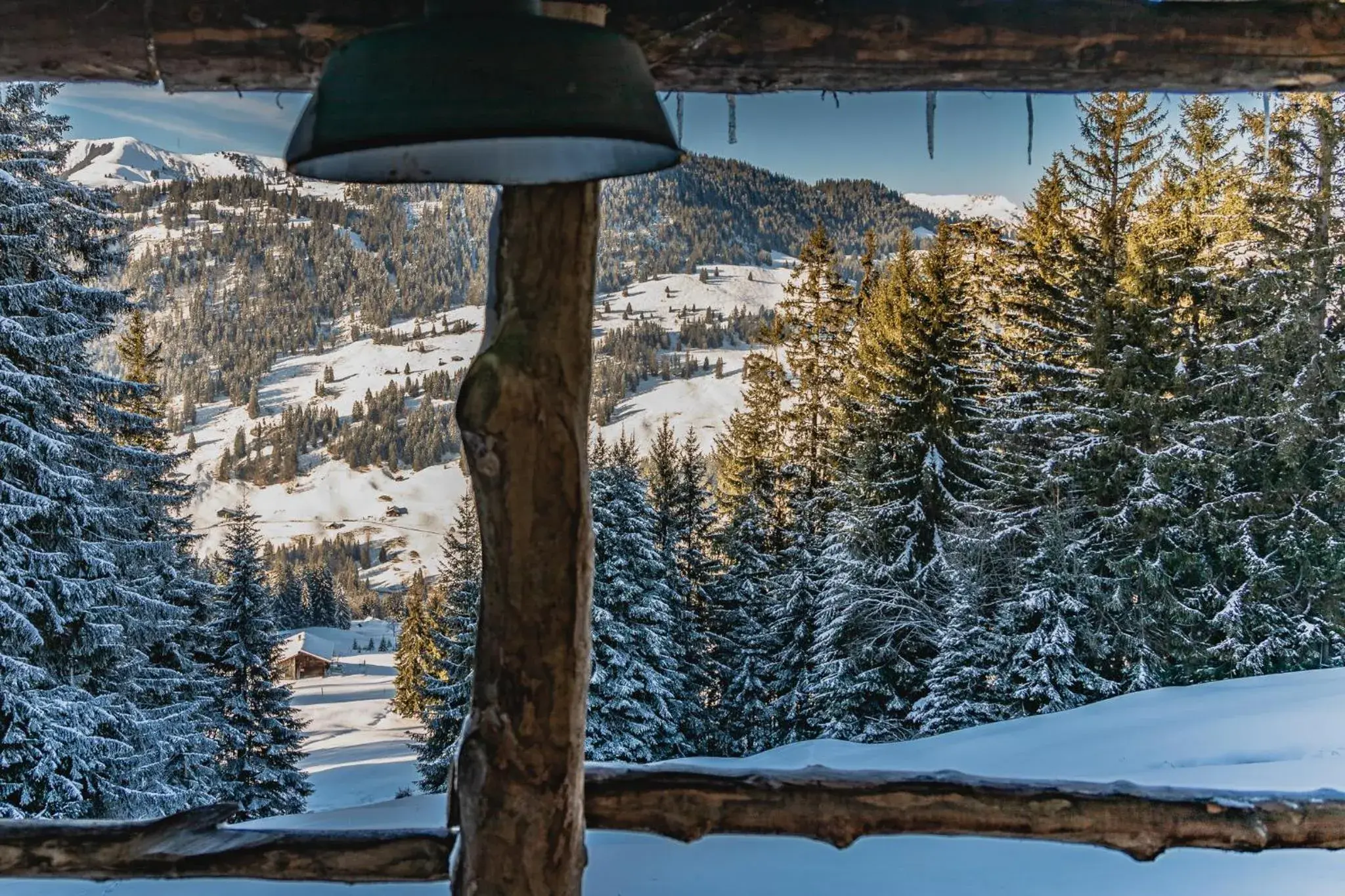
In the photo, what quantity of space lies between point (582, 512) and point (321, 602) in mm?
92478

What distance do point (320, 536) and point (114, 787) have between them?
148710 mm

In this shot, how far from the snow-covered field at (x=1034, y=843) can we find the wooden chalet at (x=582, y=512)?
43cm

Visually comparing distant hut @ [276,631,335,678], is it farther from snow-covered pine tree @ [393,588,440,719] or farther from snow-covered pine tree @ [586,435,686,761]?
snow-covered pine tree @ [586,435,686,761]

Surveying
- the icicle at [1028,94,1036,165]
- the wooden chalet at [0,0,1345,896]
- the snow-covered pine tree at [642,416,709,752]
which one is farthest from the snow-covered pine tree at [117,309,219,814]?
the icicle at [1028,94,1036,165]

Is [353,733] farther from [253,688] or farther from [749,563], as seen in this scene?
[749,563]

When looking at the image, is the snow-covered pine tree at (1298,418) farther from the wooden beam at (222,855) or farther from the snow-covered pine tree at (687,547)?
the wooden beam at (222,855)

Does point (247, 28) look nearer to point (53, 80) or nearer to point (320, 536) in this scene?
point (53, 80)

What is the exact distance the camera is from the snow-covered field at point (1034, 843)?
140 inches

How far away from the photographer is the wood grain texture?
92.7 inches

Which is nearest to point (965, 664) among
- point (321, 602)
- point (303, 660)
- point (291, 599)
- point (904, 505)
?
point (904, 505)

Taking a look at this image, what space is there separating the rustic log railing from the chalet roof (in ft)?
218

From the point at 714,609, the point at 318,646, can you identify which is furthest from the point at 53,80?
the point at 318,646

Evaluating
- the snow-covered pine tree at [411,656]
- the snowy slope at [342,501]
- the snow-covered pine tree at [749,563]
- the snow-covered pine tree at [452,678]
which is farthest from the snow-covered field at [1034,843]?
the snowy slope at [342,501]

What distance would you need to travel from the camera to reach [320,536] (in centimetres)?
15038
